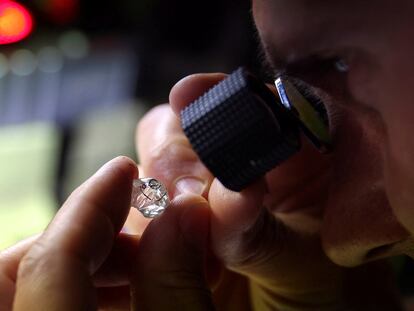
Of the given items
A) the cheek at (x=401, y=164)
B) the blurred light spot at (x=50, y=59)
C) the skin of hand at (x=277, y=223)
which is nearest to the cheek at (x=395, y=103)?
the cheek at (x=401, y=164)

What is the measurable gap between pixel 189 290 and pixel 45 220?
89cm

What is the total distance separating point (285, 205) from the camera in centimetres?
79

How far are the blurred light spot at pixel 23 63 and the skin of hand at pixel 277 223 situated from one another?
95 centimetres

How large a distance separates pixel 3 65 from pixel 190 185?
1171 mm

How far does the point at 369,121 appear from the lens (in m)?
0.53

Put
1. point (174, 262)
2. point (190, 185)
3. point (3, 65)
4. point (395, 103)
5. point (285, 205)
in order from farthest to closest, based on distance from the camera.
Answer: point (3, 65)
point (285, 205)
point (190, 185)
point (174, 262)
point (395, 103)

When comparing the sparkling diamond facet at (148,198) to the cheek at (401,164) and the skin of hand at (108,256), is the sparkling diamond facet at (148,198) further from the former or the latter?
the cheek at (401,164)

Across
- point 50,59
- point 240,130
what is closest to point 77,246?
point 240,130

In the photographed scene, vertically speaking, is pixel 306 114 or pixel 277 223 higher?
pixel 306 114

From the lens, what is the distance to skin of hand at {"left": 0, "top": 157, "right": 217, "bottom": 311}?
19.4 inches

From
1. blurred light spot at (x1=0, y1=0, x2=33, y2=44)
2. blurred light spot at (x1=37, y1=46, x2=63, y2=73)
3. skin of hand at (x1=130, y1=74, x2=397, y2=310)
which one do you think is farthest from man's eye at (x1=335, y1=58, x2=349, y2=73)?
blurred light spot at (x1=0, y1=0, x2=33, y2=44)

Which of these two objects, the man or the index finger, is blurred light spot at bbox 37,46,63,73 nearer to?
the man

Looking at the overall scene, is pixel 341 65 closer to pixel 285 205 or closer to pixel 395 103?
pixel 395 103

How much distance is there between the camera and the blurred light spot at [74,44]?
1718 mm
